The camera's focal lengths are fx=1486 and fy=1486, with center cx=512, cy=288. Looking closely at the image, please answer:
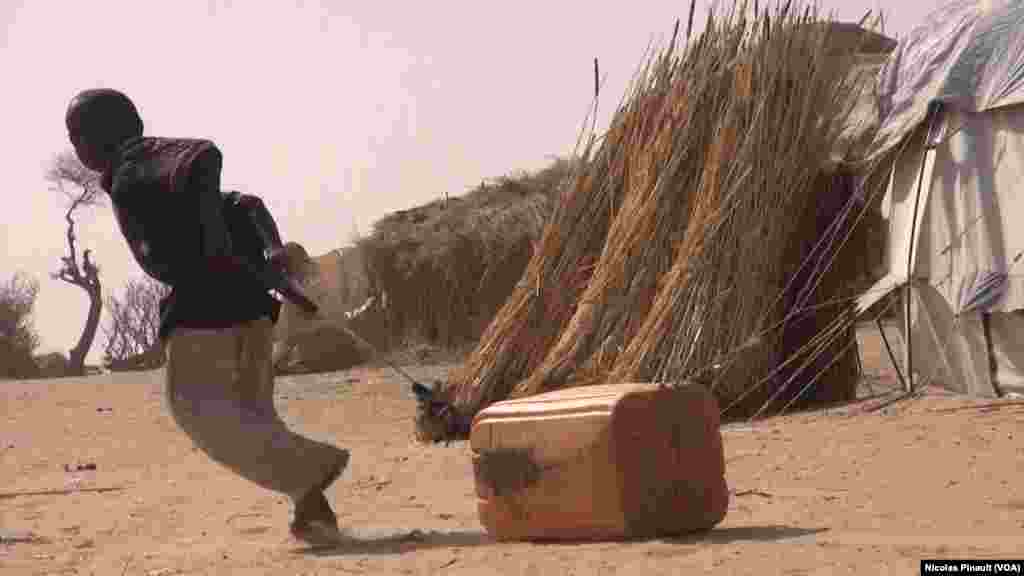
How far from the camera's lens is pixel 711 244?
7273 mm

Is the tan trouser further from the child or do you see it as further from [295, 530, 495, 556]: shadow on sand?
[295, 530, 495, 556]: shadow on sand

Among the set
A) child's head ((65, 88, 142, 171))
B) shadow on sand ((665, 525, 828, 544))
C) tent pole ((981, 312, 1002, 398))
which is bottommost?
shadow on sand ((665, 525, 828, 544))

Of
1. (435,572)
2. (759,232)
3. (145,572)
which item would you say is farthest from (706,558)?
(759,232)

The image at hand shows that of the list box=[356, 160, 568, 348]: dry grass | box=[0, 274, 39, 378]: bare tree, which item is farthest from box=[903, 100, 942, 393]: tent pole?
box=[0, 274, 39, 378]: bare tree

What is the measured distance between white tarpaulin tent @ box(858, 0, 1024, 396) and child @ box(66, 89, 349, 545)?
3806 millimetres

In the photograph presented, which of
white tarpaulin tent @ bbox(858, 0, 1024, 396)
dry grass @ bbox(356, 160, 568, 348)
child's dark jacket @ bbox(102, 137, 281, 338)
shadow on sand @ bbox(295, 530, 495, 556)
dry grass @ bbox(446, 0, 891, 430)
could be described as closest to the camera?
shadow on sand @ bbox(295, 530, 495, 556)

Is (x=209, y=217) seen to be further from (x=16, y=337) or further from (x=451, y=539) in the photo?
→ (x=16, y=337)

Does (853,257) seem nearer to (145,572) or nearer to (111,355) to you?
(145,572)

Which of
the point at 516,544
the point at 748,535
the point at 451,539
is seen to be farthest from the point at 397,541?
the point at 748,535

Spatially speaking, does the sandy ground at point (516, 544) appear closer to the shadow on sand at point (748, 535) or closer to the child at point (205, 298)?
the shadow on sand at point (748, 535)

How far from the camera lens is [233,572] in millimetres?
4078

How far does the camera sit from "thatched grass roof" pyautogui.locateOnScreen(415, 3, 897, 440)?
7281mm

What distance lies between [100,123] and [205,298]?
63 centimetres

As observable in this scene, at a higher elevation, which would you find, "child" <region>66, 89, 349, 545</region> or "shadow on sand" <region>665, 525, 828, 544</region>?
"child" <region>66, 89, 349, 545</region>
